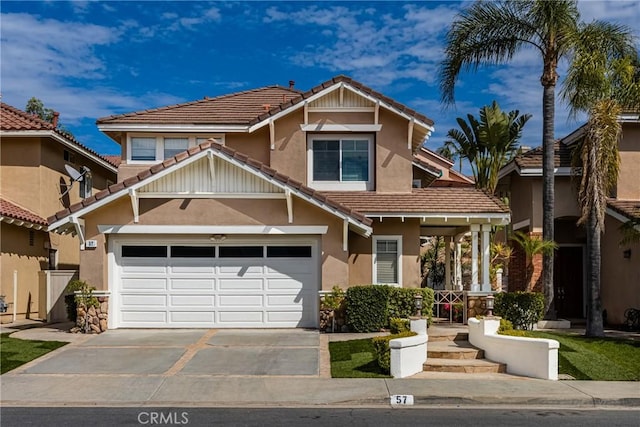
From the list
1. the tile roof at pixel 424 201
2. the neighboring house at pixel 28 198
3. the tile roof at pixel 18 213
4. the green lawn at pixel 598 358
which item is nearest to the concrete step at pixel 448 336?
the green lawn at pixel 598 358

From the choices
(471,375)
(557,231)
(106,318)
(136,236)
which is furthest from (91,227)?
(557,231)

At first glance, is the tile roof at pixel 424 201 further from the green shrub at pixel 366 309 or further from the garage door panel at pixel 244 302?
the garage door panel at pixel 244 302

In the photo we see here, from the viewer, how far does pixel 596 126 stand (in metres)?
16.4

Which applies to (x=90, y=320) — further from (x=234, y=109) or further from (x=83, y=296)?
(x=234, y=109)

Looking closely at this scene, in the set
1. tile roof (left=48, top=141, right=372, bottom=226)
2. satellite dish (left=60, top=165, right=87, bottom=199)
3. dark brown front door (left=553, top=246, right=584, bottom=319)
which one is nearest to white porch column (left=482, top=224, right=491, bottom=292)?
tile roof (left=48, top=141, right=372, bottom=226)

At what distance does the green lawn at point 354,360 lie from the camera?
40.7 feet

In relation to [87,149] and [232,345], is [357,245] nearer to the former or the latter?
[232,345]

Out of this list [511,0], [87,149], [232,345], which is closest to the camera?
[232,345]

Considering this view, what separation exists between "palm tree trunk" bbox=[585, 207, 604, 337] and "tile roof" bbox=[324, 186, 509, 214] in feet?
7.69

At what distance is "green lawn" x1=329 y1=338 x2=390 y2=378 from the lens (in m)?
12.4

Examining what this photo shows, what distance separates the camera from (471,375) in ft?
41.8

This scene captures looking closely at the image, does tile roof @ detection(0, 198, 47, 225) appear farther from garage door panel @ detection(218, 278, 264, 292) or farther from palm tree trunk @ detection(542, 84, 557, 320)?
palm tree trunk @ detection(542, 84, 557, 320)

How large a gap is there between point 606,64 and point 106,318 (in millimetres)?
14420
